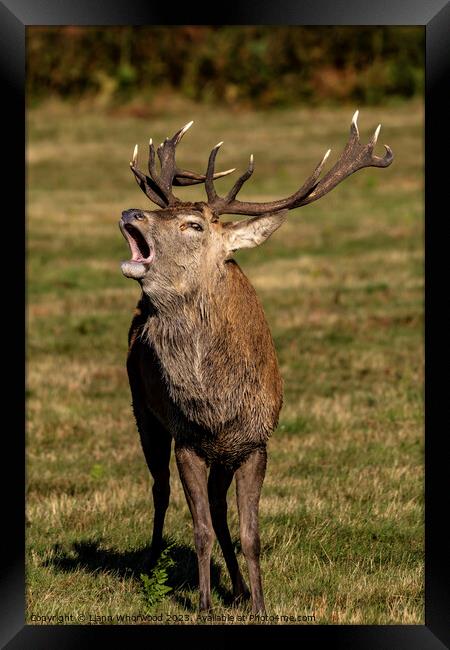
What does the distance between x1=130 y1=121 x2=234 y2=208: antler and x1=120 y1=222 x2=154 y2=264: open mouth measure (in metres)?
0.52

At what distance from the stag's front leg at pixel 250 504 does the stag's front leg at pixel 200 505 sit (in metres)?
0.19

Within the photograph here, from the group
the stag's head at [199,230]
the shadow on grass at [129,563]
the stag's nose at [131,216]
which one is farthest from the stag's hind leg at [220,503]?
the stag's nose at [131,216]

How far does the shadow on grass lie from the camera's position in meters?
7.74

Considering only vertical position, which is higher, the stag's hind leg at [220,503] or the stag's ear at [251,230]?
the stag's ear at [251,230]

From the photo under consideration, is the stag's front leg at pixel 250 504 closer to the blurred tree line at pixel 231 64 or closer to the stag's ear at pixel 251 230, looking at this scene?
the stag's ear at pixel 251 230

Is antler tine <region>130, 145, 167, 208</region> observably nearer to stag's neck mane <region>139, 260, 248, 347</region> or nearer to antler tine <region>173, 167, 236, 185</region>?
antler tine <region>173, 167, 236, 185</region>

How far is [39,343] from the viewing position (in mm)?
16141

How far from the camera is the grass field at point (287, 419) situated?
761 centimetres

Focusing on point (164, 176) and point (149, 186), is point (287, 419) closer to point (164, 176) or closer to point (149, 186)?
point (164, 176)

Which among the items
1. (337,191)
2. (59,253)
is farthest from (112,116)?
(59,253)

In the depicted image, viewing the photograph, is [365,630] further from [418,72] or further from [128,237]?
[418,72]

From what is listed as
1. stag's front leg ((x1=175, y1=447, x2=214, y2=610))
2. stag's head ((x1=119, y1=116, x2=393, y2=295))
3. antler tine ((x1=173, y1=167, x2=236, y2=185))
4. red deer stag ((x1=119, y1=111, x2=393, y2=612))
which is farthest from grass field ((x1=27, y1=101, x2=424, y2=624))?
antler tine ((x1=173, y1=167, x2=236, y2=185))
